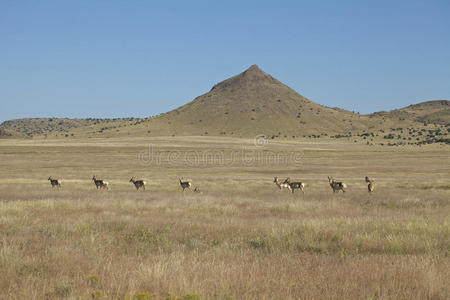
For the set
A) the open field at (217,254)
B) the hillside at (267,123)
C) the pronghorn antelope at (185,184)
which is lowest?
the pronghorn antelope at (185,184)

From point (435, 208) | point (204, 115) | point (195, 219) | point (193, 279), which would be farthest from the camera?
point (204, 115)

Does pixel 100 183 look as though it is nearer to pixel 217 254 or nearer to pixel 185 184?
pixel 185 184

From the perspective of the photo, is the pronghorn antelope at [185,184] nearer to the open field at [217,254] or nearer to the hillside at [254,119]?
the open field at [217,254]

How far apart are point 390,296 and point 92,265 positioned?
16.5 feet

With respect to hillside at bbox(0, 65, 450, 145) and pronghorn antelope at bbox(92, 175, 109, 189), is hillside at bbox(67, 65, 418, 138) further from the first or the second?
pronghorn antelope at bbox(92, 175, 109, 189)

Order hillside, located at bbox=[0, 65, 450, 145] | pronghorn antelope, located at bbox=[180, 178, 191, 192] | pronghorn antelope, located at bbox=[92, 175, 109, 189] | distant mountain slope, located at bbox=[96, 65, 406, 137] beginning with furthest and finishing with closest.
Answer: distant mountain slope, located at bbox=[96, 65, 406, 137], hillside, located at bbox=[0, 65, 450, 145], pronghorn antelope, located at bbox=[180, 178, 191, 192], pronghorn antelope, located at bbox=[92, 175, 109, 189]

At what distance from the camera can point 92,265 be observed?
24.7 feet

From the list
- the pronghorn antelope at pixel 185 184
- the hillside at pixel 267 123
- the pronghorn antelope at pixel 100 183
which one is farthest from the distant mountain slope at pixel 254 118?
the pronghorn antelope at pixel 100 183

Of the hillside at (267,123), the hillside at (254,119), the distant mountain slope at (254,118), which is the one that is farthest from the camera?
the distant mountain slope at (254,118)

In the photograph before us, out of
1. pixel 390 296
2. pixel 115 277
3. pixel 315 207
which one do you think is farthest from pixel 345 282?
pixel 315 207

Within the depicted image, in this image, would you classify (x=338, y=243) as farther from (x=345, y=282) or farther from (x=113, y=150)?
(x=113, y=150)

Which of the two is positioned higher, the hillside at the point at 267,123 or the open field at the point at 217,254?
the hillside at the point at 267,123

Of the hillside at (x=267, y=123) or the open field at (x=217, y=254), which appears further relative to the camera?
the hillside at (x=267, y=123)

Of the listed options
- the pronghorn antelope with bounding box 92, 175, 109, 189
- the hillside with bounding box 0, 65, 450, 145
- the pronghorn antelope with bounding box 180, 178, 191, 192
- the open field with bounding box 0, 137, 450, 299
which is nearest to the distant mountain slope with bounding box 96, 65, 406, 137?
the hillside with bounding box 0, 65, 450, 145
